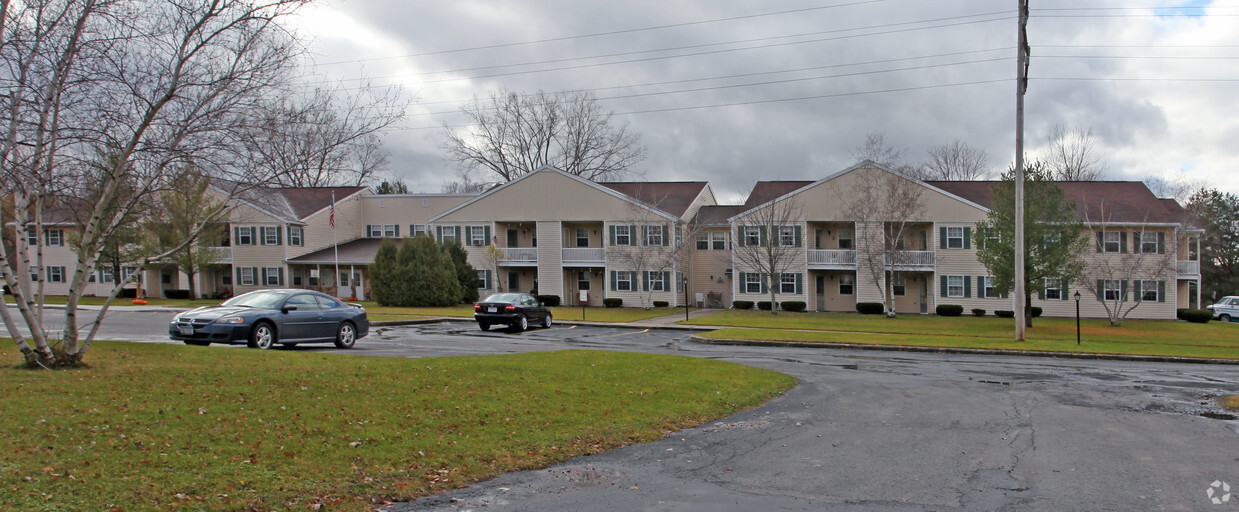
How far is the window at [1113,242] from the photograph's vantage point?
4319 centimetres

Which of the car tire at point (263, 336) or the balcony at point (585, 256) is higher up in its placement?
the balcony at point (585, 256)

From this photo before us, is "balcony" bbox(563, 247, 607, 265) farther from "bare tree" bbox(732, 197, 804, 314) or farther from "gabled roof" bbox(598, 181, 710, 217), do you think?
"bare tree" bbox(732, 197, 804, 314)

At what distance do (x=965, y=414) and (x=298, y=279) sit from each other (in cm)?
4992

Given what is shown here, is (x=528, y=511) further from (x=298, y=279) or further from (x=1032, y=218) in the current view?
(x=298, y=279)

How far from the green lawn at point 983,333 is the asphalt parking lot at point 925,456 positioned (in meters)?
10.4

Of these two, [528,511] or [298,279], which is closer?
[528,511]

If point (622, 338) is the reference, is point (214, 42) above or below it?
above

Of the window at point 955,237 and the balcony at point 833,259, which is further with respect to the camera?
the balcony at point 833,259

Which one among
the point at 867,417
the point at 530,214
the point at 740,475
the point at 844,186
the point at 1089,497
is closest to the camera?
the point at 1089,497

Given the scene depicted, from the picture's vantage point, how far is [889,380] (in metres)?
15.6

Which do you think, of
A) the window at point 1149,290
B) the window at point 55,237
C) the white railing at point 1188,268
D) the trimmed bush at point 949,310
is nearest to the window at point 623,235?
the trimmed bush at point 949,310

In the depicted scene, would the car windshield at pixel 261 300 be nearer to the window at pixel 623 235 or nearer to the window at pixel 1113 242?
the window at pixel 623 235

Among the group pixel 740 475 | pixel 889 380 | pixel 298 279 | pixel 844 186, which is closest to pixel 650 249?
pixel 844 186

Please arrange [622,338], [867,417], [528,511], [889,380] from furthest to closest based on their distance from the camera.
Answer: [622,338], [889,380], [867,417], [528,511]
